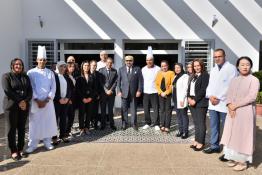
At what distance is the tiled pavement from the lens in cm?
557

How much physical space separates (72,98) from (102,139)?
1.19 meters

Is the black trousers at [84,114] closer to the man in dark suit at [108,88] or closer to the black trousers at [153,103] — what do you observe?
the man in dark suit at [108,88]

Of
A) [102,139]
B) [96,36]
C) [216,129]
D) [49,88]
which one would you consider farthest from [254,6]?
[49,88]

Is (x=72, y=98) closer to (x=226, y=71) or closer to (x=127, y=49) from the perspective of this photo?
(x=226, y=71)

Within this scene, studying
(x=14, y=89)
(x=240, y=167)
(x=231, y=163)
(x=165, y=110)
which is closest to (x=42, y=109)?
(x=14, y=89)

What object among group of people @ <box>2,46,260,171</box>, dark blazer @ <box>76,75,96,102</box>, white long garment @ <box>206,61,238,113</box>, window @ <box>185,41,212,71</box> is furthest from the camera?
window @ <box>185,41,212,71</box>

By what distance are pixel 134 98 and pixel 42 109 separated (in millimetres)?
2644

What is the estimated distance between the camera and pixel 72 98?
779cm

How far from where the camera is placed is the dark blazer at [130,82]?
8508 mm

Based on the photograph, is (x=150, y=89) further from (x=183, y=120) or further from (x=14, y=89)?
(x=14, y=89)

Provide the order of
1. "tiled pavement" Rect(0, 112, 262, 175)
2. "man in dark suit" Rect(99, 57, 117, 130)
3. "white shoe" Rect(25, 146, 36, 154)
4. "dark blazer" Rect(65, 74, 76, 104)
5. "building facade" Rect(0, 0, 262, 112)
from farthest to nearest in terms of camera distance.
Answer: "building facade" Rect(0, 0, 262, 112)
"man in dark suit" Rect(99, 57, 117, 130)
"dark blazer" Rect(65, 74, 76, 104)
"white shoe" Rect(25, 146, 36, 154)
"tiled pavement" Rect(0, 112, 262, 175)

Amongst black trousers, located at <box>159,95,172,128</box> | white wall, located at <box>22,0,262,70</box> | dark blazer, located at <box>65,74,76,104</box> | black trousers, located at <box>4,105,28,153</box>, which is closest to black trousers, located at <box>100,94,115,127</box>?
dark blazer, located at <box>65,74,76,104</box>

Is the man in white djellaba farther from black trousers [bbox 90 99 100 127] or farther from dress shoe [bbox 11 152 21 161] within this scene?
black trousers [bbox 90 99 100 127]

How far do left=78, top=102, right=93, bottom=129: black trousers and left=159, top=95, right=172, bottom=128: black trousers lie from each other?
178 cm
